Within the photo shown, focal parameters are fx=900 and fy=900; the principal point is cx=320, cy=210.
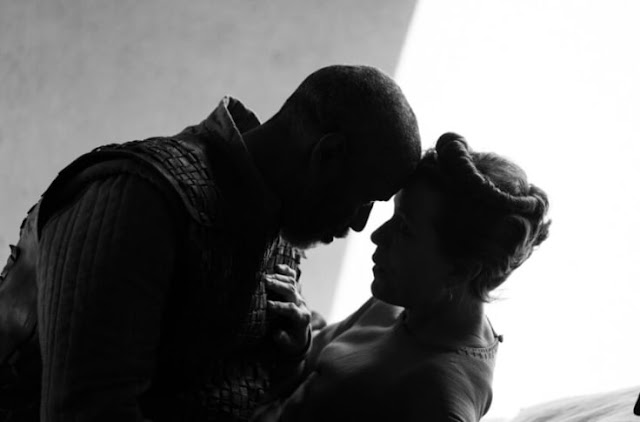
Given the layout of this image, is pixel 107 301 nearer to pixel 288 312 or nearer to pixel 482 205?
pixel 288 312

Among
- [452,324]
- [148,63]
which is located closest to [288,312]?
[452,324]

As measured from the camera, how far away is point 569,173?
7.22 ft

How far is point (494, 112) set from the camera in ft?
7.82

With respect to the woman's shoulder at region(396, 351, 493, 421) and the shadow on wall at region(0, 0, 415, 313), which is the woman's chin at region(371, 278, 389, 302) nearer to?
the woman's shoulder at region(396, 351, 493, 421)

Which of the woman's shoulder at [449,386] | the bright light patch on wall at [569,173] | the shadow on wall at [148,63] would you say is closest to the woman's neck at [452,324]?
the woman's shoulder at [449,386]

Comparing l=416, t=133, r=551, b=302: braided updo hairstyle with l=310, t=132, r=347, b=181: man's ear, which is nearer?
l=310, t=132, r=347, b=181: man's ear

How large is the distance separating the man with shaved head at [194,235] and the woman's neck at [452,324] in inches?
7.8

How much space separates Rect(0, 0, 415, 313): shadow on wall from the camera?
104 inches

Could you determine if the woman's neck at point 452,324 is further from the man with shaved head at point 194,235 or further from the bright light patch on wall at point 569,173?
the bright light patch on wall at point 569,173

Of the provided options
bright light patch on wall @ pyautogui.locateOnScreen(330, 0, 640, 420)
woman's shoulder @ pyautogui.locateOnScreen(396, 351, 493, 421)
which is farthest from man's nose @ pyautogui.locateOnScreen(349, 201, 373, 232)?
bright light patch on wall @ pyautogui.locateOnScreen(330, 0, 640, 420)

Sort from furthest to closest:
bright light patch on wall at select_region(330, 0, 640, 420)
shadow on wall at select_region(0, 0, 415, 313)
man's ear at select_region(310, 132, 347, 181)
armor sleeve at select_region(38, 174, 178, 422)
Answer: shadow on wall at select_region(0, 0, 415, 313), bright light patch on wall at select_region(330, 0, 640, 420), man's ear at select_region(310, 132, 347, 181), armor sleeve at select_region(38, 174, 178, 422)

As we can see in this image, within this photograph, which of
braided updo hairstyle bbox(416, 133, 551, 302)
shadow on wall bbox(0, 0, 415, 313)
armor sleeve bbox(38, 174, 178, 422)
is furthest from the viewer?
shadow on wall bbox(0, 0, 415, 313)

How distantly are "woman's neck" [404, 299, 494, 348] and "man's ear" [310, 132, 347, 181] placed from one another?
31cm

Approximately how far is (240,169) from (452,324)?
407mm
